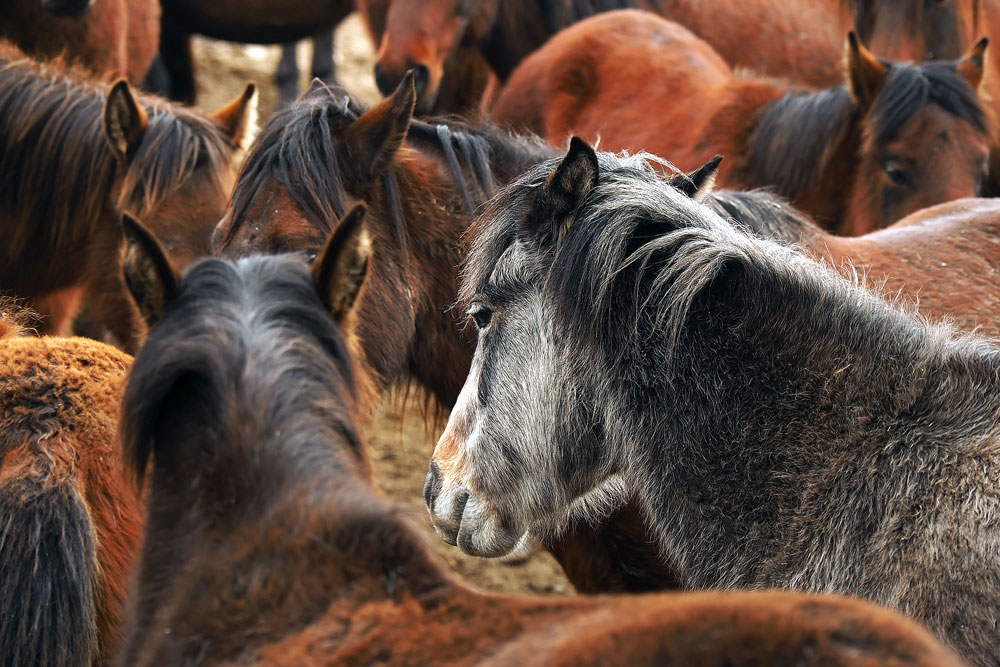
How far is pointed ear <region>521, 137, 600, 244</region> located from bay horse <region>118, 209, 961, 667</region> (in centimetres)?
60

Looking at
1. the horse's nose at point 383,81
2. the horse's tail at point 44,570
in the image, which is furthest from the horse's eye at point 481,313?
the horse's nose at point 383,81

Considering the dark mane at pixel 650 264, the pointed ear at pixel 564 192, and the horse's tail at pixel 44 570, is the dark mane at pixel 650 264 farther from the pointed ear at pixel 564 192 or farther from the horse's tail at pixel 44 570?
the horse's tail at pixel 44 570

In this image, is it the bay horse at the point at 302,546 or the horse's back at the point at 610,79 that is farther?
the horse's back at the point at 610,79

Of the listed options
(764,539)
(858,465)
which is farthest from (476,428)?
(858,465)

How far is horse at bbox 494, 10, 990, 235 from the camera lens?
522 cm

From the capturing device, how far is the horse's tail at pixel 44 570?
2.46 meters

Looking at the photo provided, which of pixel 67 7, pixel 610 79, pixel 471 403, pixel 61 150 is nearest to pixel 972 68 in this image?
pixel 610 79

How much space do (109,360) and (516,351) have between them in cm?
128

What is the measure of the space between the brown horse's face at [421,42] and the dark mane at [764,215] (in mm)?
3830

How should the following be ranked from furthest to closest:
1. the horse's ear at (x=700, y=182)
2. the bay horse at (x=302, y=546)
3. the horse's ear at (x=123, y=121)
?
1. the horse's ear at (x=123, y=121)
2. the horse's ear at (x=700, y=182)
3. the bay horse at (x=302, y=546)

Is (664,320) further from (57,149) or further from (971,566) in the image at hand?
(57,149)

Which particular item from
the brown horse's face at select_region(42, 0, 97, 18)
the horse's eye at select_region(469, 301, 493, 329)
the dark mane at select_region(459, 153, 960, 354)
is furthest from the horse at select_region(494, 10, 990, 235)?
the brown horse's face at select_region(42, 0, 97, 18)

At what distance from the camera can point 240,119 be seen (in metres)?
4.87

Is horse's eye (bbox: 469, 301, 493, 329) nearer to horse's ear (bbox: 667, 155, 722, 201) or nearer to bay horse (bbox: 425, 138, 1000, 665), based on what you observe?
bay horse (bbox: 425, 138, 1000, 665)
